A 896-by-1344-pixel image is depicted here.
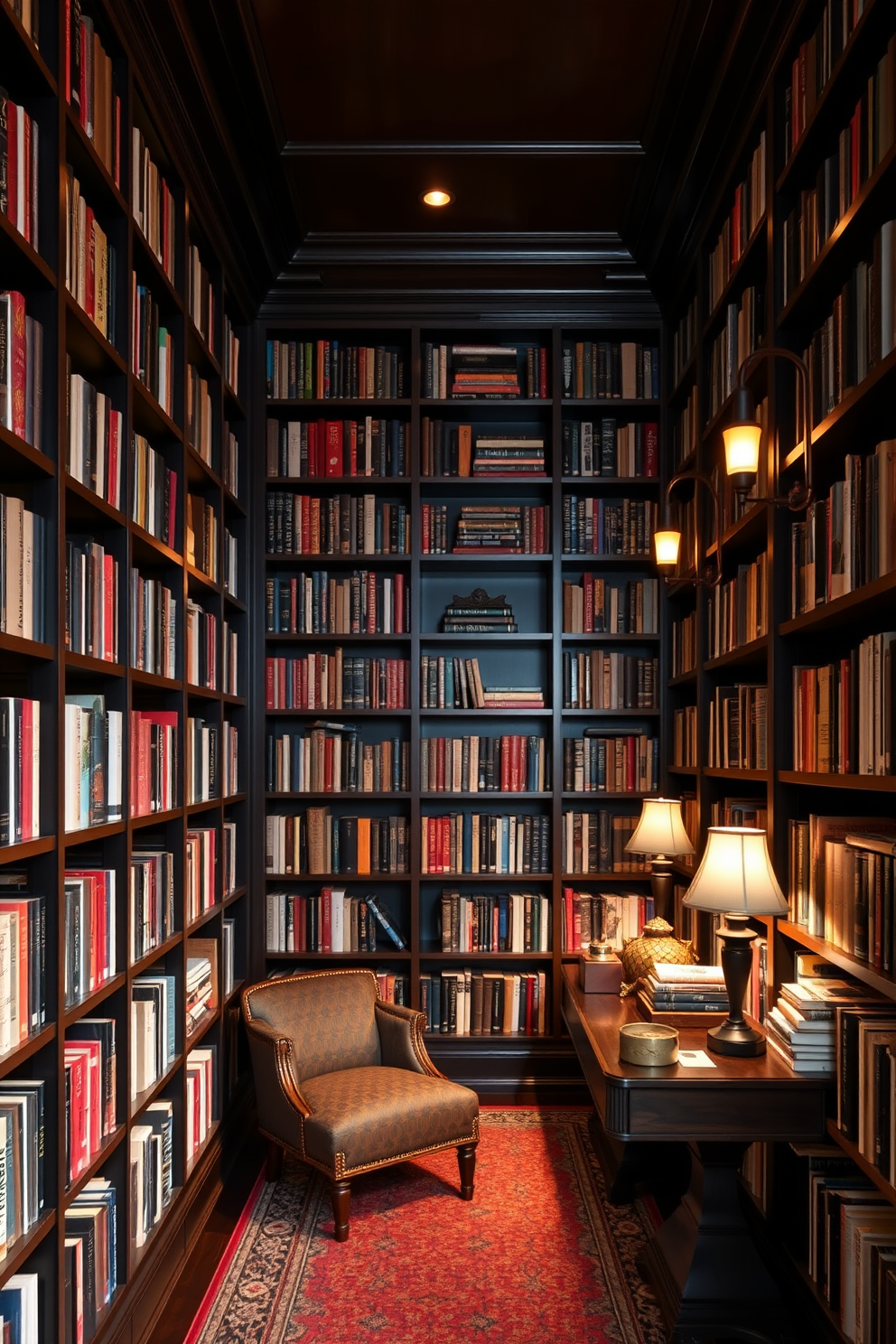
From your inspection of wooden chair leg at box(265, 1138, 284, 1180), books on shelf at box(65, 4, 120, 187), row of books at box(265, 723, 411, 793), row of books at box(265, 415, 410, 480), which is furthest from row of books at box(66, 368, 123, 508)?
wooden chair leg at box(265, 1138, 284, 1180)

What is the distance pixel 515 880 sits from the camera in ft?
14.4

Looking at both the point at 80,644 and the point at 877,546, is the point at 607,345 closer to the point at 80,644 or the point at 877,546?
the point at 877,546

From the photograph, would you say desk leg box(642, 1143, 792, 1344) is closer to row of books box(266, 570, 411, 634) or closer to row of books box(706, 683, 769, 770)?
row of books box(706, 683, 769, 770)

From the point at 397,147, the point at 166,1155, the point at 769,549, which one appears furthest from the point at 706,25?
the point at 166,1155

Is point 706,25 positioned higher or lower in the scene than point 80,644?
higher

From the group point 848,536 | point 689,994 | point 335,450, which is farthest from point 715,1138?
point 335,450

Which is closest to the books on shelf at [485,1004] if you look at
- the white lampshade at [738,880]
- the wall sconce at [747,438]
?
the white lampshade at [738,880]

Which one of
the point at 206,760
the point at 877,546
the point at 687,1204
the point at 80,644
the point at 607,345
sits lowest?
the point at 687,1204

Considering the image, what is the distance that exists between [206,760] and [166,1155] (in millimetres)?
1222

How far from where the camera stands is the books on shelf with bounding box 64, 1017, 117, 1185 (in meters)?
2.09

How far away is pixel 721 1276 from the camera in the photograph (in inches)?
99.7

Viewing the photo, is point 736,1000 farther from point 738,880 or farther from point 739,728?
point 739,728

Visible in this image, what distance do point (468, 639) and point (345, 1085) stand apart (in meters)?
1.79

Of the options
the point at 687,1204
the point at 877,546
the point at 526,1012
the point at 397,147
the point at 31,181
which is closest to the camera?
the point at 31,181
